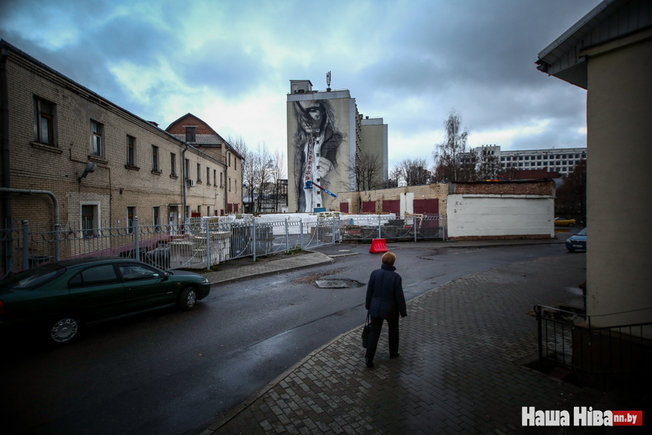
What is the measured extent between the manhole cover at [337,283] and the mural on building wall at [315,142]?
136ft

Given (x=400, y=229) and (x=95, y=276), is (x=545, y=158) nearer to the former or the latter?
(x=400, y=229)

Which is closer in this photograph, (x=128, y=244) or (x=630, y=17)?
(x=630, y=17)

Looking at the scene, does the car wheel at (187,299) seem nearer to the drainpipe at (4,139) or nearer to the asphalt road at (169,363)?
the asphalt road at (169,363)

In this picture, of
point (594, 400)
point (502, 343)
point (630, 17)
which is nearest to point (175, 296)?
point (502, 343)

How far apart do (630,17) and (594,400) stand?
186 inches

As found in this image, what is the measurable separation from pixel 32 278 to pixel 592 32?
9.48 m

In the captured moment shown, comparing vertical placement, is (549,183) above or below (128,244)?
above

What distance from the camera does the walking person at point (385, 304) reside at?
15.4 feet

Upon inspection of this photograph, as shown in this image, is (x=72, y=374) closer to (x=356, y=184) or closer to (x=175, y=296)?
(x=175, y=296)

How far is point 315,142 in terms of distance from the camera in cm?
5269

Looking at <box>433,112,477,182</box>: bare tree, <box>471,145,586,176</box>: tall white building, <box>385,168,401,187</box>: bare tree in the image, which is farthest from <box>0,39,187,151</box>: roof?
<box>471,145,586,176</box>: tall white building

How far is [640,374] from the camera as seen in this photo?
13.0 feet

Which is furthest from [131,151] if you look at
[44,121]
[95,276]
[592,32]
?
[592,32]

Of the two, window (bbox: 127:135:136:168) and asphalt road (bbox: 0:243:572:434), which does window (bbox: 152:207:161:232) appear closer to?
window (bbox: 127:135:136:168)
